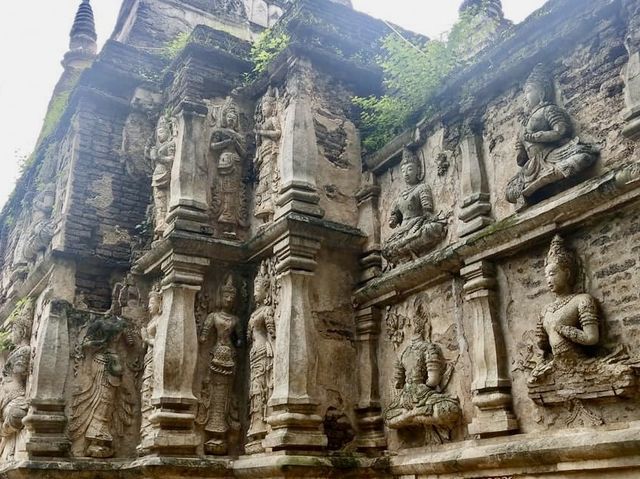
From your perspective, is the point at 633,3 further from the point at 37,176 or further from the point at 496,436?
the point at 37,176

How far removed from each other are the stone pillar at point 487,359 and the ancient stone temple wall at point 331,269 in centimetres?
2

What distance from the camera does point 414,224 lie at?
23.6 feet

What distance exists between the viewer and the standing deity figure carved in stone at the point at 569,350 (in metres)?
4.84

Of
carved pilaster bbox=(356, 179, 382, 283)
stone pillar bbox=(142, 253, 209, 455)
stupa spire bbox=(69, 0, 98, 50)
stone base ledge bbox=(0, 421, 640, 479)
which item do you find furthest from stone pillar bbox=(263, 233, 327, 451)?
stupa spire bbox=(69, 0, 98, 50)

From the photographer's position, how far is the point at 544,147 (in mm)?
5895

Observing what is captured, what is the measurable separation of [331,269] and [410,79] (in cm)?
233

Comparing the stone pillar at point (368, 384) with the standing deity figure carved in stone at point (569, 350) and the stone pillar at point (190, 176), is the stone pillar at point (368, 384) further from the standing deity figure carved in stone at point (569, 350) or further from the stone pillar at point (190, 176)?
the stone pillar at point (190, 176)

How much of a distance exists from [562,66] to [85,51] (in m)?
11.6

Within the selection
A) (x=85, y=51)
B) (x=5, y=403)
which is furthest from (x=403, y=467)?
(x=85, y=51)

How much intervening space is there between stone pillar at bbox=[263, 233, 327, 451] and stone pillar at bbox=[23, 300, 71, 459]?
9.73ft

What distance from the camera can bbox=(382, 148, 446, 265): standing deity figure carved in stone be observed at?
22.8ft

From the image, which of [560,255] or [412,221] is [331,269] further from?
[560,255]

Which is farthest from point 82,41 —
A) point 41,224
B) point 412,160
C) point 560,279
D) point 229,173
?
point 560,279

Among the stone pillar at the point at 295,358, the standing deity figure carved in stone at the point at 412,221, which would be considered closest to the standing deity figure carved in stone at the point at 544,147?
the standing deity figure carved in stone at the point at 412,221
